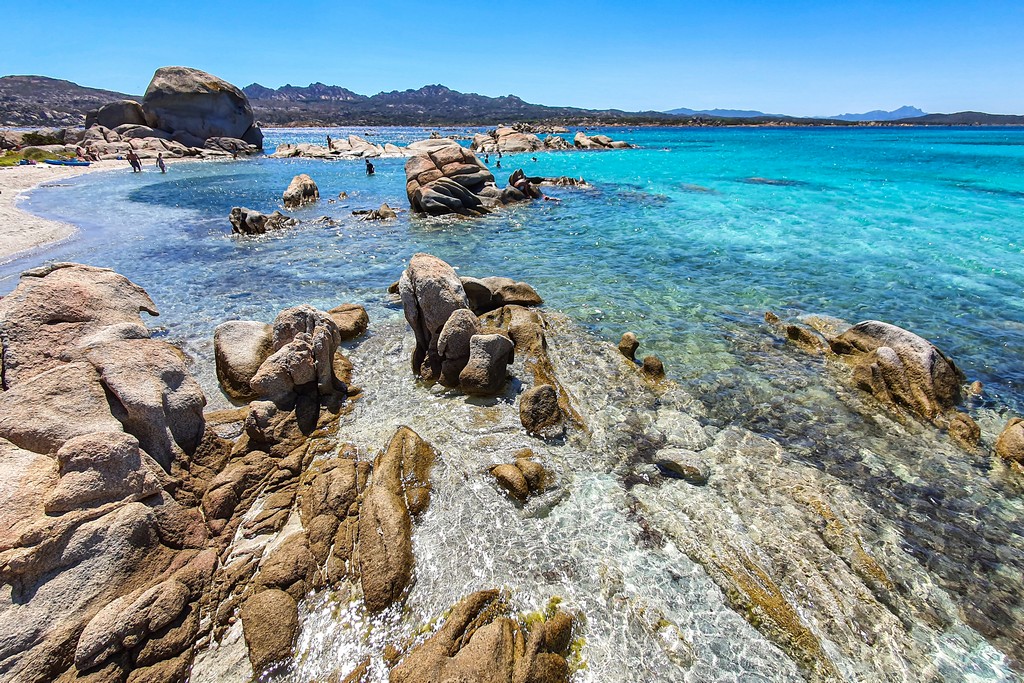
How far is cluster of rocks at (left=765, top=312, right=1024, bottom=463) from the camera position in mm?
8906

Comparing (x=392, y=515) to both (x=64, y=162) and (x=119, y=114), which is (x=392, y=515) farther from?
(x=119, y=114)

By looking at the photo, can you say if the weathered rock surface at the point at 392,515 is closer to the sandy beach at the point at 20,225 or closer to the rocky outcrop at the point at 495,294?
the rocky outcrop at the point at 495,294

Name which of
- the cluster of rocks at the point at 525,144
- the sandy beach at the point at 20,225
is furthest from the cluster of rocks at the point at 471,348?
the cluster of rocks at the point at 525,144

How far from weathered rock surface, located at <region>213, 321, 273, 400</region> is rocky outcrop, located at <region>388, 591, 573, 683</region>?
7177 millimetres

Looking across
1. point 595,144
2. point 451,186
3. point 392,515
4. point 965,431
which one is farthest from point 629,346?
point 595,144

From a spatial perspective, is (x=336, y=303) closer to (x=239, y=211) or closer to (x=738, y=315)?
(x=738, y=315)

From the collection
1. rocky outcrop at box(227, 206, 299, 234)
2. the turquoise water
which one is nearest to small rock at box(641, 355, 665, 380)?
the turquoise water

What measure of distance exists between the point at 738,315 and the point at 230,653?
14959 millimetres

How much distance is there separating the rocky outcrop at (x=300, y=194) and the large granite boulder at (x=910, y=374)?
36122 mm

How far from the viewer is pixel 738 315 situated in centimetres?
1471

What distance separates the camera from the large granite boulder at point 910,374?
9828 millimetres

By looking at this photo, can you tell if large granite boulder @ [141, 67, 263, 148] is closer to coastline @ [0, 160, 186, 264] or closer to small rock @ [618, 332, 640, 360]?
coastline @ [0, 160, 186, 264]

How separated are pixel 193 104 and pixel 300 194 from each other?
58810 mm

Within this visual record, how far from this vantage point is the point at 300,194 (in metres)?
35.6
